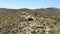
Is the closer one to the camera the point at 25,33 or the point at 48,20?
the point at 25,33

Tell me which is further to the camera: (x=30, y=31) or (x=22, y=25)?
(x=22, y=25)

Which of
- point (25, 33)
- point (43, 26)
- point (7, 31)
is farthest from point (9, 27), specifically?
point (43, 26)

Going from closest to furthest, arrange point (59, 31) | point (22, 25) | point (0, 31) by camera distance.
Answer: point (59, 31) → point (22, 25) → point (0, 31)

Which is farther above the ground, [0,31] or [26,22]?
[26,22]

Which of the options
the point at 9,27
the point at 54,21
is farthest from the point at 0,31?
the point at 54,21

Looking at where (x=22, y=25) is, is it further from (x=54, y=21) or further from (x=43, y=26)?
(x=54, y=21)

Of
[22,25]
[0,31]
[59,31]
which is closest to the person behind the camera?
[59,31]

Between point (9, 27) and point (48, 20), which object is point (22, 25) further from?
point (48, 20)

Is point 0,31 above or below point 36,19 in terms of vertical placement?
below
